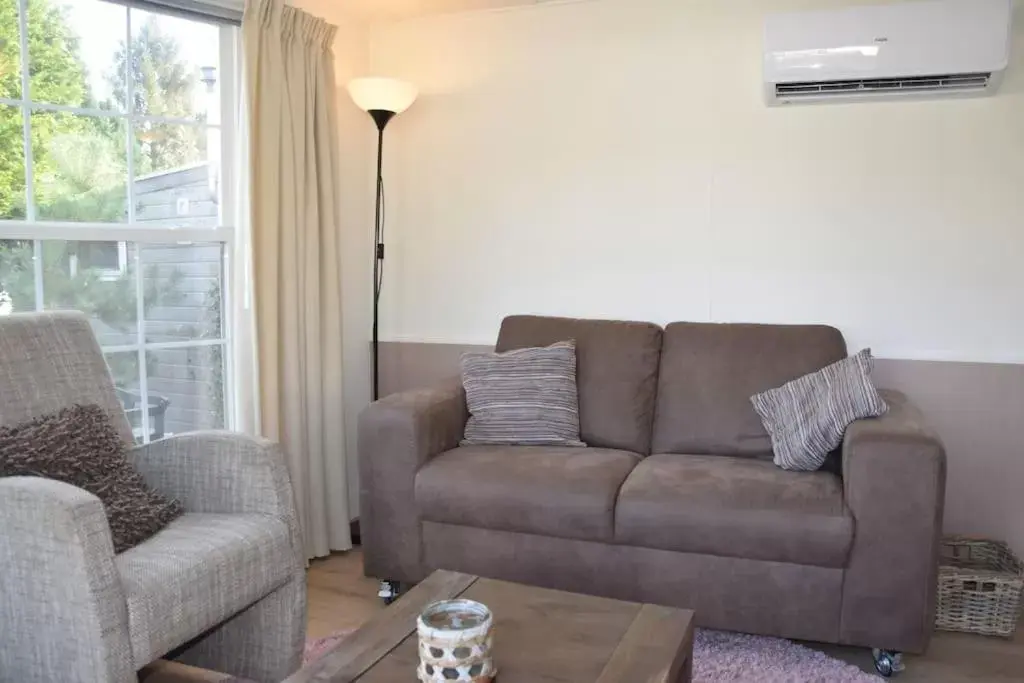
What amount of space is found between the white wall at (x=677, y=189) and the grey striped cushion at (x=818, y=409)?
1.70 ft

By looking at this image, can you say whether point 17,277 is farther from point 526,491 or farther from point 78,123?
point 526,491

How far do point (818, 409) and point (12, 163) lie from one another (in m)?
2.50

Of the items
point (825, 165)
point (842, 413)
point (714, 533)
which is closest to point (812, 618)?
point (714, 533)

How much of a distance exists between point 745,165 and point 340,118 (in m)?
1.65

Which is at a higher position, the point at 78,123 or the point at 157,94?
the point at 157,94

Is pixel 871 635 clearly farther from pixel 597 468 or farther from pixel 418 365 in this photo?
pixel 418 365

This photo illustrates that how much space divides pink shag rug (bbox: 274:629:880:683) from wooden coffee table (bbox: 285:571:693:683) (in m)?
0.70

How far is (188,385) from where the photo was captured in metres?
3.08

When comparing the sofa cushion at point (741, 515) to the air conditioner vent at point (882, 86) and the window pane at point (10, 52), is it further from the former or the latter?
the window pane at point (10, 52)

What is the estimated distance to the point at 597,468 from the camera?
9.00 feet

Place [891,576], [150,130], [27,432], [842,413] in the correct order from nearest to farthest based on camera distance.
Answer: [27,432] → [891,576] → [842,413] → [150,130]

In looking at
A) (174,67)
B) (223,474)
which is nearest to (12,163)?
(174,67)

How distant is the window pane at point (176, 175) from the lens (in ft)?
9.51

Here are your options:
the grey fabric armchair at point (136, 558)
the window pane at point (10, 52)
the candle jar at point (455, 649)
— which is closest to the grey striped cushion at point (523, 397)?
the grey fabric armchair at point (136, 558)
